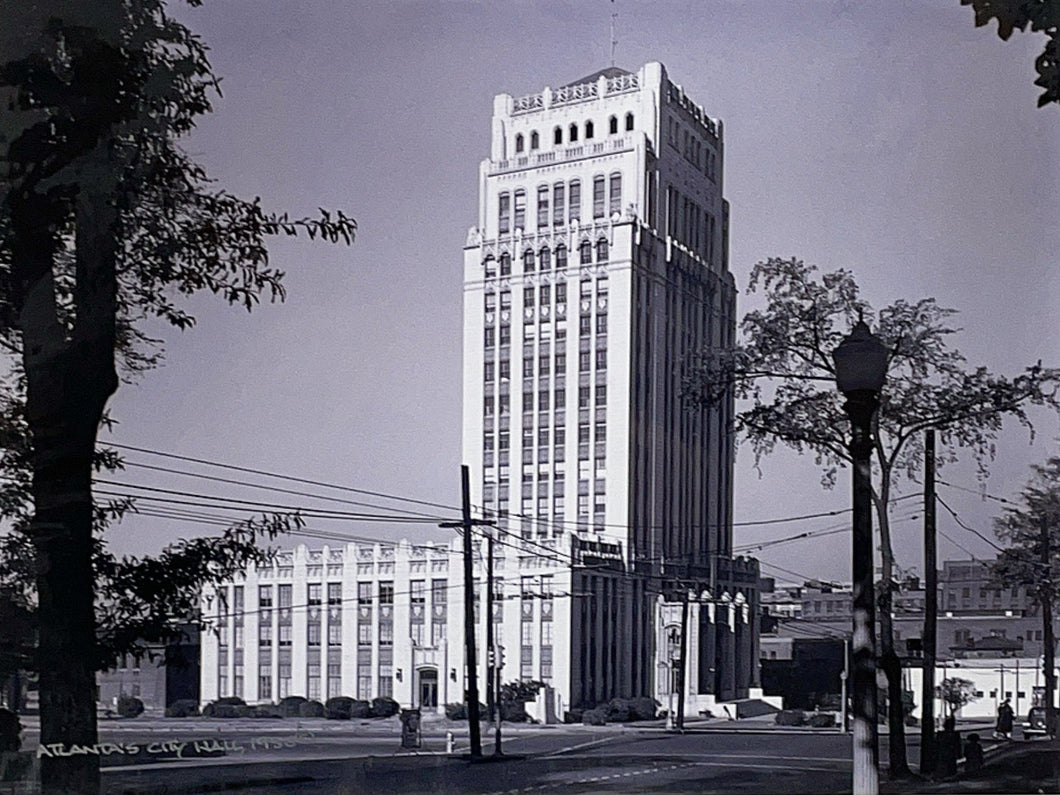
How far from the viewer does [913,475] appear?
15.2ft

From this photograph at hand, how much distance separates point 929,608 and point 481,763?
149 centimetres

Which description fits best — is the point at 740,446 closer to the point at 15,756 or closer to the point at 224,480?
the point at 224,480

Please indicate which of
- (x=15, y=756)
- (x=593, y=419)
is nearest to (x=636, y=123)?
(x=593, y=419)

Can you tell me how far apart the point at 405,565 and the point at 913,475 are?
1638 mm

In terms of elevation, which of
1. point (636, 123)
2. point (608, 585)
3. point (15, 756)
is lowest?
point (15, 756)

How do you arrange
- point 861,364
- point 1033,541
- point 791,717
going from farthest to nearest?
1. point 1033,541
2. point 791,717
3. point 861,364

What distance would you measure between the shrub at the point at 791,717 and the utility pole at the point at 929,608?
1.23ft

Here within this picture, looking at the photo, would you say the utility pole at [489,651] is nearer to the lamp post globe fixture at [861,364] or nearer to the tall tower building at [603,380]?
the tall tower building at [603,380]

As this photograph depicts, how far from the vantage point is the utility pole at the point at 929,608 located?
4492mm

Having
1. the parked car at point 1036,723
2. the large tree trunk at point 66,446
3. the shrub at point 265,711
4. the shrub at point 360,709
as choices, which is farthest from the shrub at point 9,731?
the parked car at point 1036,723

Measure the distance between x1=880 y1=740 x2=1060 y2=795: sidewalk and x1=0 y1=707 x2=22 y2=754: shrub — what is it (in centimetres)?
283

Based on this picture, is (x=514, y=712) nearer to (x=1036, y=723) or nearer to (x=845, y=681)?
(x=845, y=681)

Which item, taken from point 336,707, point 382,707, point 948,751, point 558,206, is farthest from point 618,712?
Result: point 558,206

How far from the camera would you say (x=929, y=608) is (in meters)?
4.62
